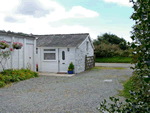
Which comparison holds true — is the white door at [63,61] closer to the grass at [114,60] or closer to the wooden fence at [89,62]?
the wooden fence at [89,62]

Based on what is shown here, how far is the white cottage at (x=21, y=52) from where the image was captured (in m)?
11.3

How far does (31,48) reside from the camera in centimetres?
1388

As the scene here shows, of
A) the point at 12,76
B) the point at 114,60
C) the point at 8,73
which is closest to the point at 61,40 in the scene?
the point at 8,73

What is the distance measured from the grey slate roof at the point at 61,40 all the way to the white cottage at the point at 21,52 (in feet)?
6.33

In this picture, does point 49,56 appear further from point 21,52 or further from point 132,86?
point 132,86

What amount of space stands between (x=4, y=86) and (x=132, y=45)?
27.9 feet

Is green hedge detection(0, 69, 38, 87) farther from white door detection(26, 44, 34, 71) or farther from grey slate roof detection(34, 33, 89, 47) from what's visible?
grey slate roof detection(34, 33, 89, 47)

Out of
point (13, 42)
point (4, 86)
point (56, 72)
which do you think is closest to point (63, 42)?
point (56, 72)

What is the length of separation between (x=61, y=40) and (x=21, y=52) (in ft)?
15.4

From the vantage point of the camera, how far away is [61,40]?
1614 cm

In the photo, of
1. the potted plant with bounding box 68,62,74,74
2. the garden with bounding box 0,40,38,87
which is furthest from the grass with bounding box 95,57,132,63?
the garden with bounding box 0,40,38,87

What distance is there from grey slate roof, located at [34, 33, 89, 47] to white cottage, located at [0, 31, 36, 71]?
1930 millimetres

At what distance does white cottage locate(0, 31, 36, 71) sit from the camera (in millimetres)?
11312

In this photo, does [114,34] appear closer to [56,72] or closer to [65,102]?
[56,72]
